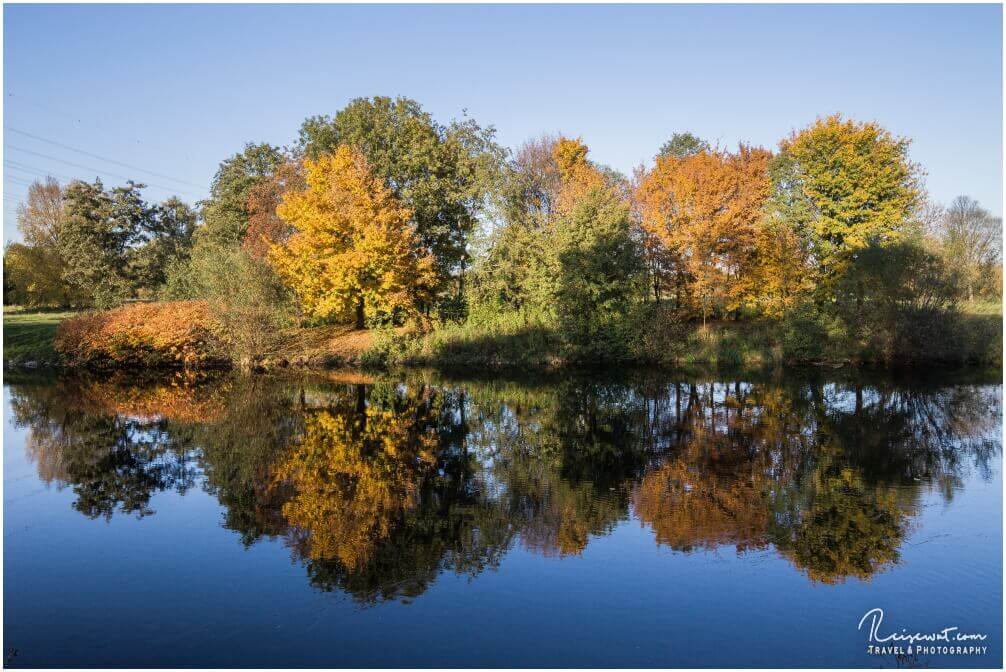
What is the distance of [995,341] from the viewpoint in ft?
93.1

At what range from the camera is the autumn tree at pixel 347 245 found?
2992 cm

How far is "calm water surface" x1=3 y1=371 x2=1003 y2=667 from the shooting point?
22.4 feet

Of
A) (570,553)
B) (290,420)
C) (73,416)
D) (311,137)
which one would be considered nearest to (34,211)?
(311,137)

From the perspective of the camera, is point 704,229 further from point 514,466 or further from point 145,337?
point 145,337

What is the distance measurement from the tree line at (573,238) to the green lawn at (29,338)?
5.99 metres

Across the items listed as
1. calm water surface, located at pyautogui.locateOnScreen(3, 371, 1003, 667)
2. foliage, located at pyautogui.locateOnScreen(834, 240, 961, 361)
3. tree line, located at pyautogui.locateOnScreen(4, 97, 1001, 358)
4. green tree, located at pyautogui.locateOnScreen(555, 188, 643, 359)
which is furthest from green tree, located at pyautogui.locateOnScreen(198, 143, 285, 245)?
foliage, located at pyautogui.locateOnScreen(834, 240, 961, 361)

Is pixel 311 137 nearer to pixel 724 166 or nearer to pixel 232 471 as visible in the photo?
pixel 724 166

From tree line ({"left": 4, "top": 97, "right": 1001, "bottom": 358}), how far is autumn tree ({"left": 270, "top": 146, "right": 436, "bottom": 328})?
86mm

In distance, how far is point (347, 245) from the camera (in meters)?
30.8

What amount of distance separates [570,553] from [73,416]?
14808 mm

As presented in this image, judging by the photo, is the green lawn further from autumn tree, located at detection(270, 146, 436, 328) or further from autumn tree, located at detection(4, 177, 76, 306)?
autumn tree, located at detection(270, 146, 436, 328)

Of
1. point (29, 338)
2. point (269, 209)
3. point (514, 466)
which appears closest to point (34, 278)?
point (29, 338)

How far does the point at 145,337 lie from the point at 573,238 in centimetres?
1718

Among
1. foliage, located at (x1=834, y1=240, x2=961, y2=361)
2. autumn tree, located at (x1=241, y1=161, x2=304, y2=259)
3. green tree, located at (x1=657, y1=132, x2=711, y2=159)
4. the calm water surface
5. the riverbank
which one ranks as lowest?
the calm water surface
